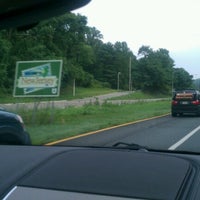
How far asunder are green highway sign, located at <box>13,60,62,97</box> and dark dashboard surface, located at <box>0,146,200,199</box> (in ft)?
61.5

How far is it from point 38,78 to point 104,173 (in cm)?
1971

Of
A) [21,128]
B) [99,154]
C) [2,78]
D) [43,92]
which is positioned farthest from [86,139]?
[2,78]

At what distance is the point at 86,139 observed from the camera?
1523 centimetres

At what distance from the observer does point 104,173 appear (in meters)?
2.51

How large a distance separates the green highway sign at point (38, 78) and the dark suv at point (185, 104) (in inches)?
435

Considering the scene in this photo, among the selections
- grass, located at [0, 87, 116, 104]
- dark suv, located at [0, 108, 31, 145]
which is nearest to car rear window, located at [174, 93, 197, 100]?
grass, located at [0, 87, 116, 104]

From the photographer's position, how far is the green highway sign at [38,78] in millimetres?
21781

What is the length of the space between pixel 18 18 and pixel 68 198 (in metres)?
0.95

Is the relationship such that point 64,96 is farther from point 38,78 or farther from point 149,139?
point 149,139

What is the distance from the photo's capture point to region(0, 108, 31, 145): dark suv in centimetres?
463

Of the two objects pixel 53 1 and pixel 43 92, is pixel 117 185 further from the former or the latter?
pixel 43 92

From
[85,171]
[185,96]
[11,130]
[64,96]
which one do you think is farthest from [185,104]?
[64,96]

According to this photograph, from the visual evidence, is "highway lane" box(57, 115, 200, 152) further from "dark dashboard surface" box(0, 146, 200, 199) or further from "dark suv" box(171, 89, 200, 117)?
"dark suv" box(171, 89, 200, 117)

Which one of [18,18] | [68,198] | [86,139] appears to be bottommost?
[86,139]
